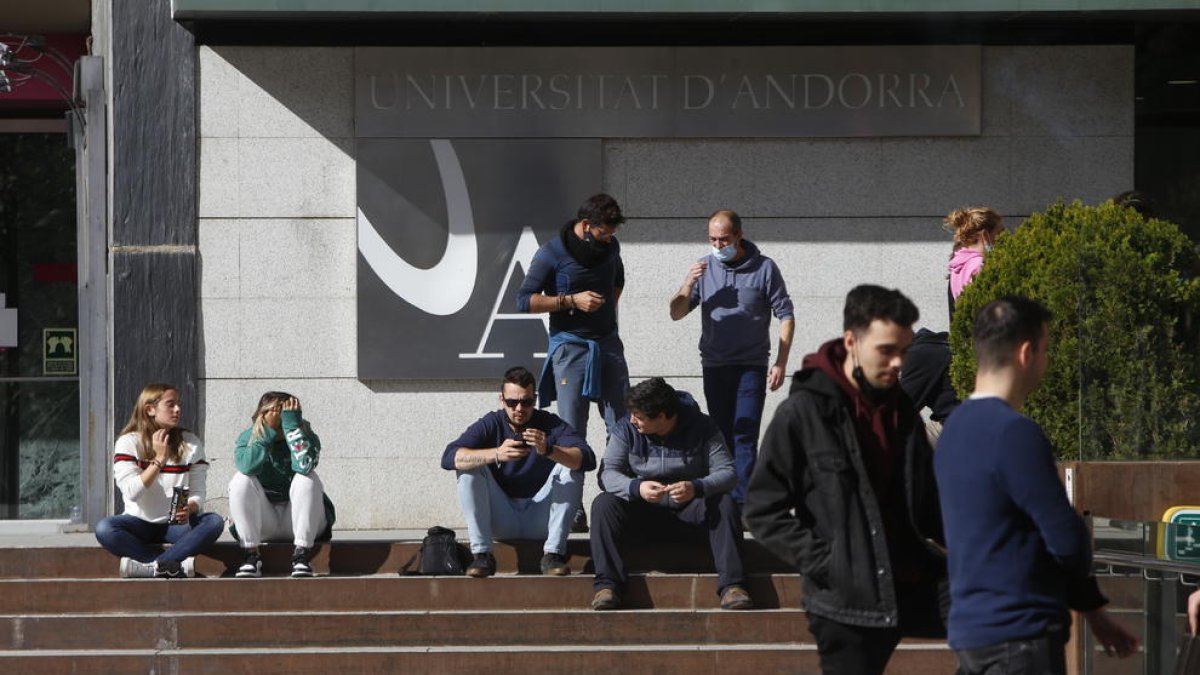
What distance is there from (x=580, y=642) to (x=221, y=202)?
4.29 meters

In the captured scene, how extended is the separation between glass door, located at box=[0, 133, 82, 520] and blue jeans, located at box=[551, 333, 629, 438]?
514 cm

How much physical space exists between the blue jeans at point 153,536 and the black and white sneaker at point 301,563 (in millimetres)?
427

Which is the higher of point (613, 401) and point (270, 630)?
point (613, 401)

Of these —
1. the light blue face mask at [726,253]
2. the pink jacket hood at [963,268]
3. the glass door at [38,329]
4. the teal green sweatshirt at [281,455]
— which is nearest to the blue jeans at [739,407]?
the light blue face mask at [726,253]

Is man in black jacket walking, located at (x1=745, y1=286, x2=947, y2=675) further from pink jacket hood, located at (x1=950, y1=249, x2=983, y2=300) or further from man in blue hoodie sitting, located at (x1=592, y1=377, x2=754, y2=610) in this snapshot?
pink jacket hood, located at (x1=950, y1=249, x2=983, y2=300)

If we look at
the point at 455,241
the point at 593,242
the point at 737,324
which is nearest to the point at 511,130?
the point at 455,241

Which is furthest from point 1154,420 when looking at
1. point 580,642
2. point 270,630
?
point 270,630

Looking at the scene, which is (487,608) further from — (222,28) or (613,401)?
(222,28)

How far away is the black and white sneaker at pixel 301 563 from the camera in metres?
9.54

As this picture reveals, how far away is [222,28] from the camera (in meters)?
11.7

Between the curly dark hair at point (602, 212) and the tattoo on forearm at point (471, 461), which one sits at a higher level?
the curly dark hair at point (602, 212)

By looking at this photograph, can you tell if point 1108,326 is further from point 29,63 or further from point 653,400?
point 29,63

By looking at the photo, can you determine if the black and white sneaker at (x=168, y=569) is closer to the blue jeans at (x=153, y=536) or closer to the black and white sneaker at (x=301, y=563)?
the blue jeans at (x=153, y=536)

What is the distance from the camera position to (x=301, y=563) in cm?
957
